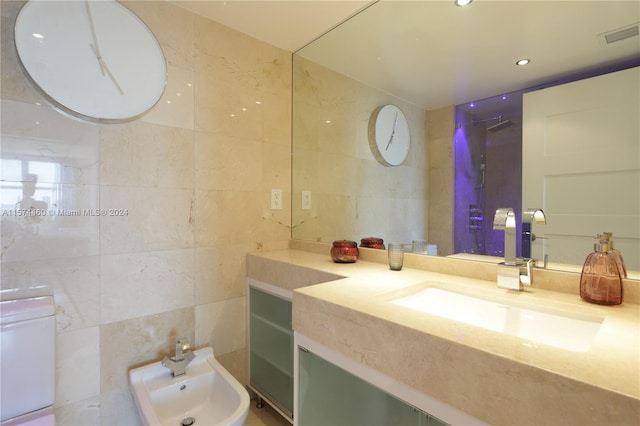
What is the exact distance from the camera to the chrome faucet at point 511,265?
96 cm

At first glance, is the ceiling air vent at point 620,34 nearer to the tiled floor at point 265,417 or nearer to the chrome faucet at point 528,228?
the chrome faucet at point 528,228

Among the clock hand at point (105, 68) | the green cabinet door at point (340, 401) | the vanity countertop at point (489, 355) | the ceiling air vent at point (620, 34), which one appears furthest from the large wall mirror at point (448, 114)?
the clock hand at point (105, 68)

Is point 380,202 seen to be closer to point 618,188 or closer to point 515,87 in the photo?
point 515,87


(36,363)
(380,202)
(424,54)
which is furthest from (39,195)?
(424,54)

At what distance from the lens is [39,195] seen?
3.65 ft

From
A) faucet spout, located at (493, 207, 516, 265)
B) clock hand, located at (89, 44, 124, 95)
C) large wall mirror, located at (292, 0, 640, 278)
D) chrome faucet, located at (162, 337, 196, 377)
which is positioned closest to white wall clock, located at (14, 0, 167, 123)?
clock hand, located at (89, 44, 124, 95)

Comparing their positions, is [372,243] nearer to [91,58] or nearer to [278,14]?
[278,14]

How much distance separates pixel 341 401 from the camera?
3.05 ft

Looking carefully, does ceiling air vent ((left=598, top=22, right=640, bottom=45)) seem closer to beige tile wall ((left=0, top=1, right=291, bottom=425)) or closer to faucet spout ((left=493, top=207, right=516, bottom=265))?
faucet spout ((left=493, top=207, right=516, bottom=265))

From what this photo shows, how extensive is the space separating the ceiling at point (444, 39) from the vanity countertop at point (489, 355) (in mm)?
807

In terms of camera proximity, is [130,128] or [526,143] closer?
[526,143]

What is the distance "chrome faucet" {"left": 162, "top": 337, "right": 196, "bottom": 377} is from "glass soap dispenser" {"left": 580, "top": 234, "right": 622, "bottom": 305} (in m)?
1.50

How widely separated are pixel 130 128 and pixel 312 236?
1083 millimetres

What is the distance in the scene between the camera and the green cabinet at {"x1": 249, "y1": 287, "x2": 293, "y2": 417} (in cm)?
144
